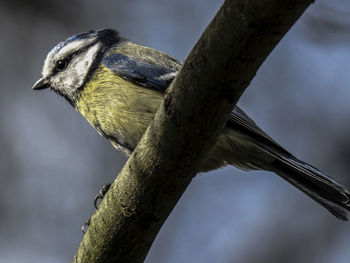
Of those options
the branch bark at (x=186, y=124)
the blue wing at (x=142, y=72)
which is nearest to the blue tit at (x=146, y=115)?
the blue wing at (x=142, y=72)

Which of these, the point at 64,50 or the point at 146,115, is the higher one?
the point at 64,50

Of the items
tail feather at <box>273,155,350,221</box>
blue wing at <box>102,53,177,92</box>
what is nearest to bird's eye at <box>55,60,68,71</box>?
blue wing at <box>102,53,177,92</box>

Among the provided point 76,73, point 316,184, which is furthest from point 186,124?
point 76,73

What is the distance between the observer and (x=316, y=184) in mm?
3092

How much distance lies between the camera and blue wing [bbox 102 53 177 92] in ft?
10.7

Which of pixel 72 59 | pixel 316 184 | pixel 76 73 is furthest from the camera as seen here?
pixel 72 59

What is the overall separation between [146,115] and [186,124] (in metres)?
1.11

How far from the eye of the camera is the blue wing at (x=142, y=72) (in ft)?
10.7

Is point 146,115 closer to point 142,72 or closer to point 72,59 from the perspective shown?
point 142,72

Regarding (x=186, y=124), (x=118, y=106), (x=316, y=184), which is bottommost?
(x=186, y=124)

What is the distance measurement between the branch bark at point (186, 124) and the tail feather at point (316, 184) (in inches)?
42.2

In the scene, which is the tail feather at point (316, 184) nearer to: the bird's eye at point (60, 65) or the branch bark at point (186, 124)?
the branch bark at point (186, 124)

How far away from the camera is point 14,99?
5570 mm

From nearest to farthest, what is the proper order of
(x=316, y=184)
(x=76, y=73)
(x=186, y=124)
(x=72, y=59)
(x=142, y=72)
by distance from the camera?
1. (x=186, y=124)
2. (x=316, y=184)
3. (x=142, y=72)
4. (x=76, y=73)
5. (x=72, y=59)
